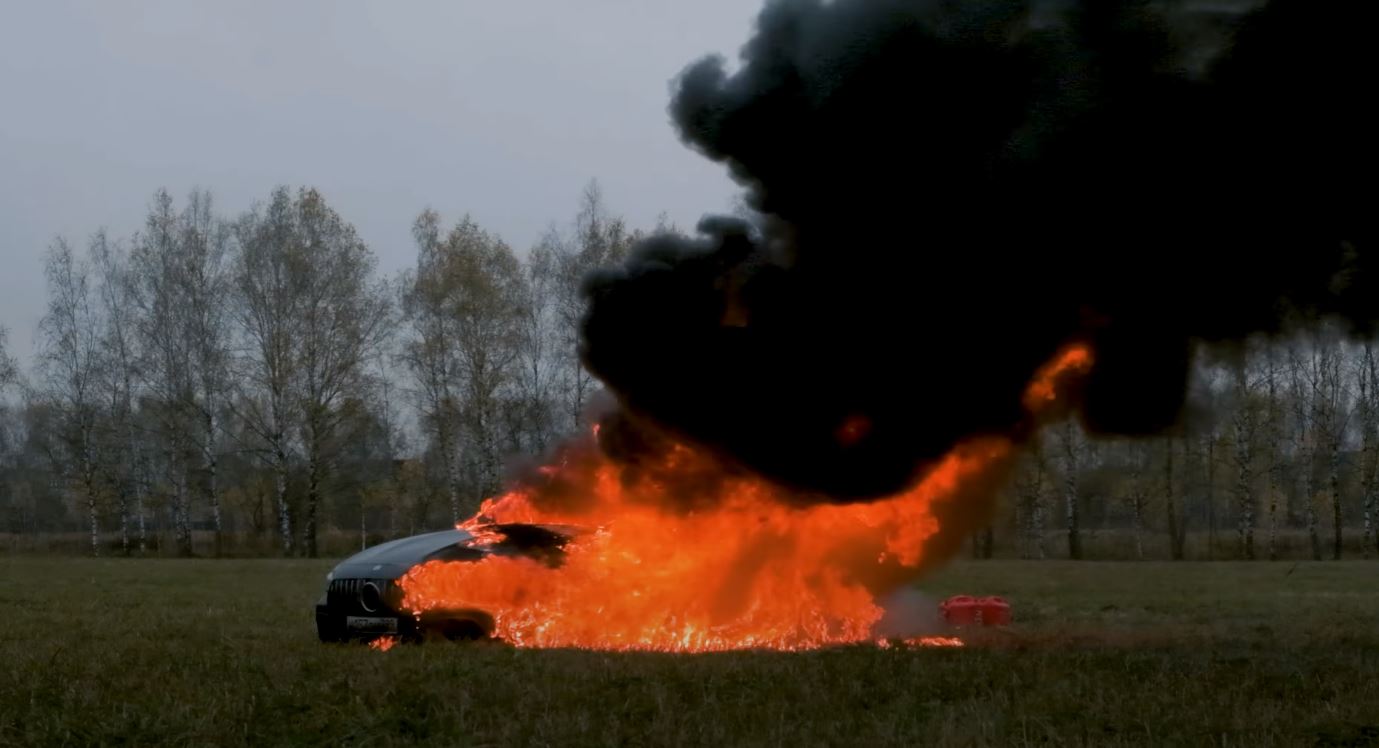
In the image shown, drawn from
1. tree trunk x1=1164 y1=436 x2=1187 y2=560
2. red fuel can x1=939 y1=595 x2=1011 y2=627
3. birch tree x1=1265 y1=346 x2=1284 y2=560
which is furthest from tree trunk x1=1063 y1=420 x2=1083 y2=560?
red fuel can x1=939 y1=595 x2=1011 y2=627

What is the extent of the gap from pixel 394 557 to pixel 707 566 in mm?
3208

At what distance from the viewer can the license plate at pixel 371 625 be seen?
1071 cm

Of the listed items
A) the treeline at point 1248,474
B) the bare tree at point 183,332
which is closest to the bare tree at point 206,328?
the bare tree at point 183,332

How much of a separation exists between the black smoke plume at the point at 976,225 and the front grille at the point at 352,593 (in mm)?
3140

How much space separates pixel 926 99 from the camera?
11242 mm

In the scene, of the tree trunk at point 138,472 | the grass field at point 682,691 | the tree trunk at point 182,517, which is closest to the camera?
the grass field at point 682,691

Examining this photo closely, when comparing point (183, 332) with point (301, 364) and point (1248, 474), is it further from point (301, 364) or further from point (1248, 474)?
point (1248, 474)

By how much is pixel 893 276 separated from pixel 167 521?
231 ft

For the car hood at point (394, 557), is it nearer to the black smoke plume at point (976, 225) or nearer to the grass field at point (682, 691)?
the grass field at point (682, 691)

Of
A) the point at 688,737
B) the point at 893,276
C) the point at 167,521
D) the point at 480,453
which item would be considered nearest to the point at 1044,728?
the point at 688,737

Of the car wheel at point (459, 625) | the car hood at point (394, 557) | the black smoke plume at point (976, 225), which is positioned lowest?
the car wheel at point (459, 625)

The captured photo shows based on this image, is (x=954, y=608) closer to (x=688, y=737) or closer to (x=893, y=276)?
(x=893, y=276)

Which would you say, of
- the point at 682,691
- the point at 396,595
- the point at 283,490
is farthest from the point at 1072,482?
the point at 682,691

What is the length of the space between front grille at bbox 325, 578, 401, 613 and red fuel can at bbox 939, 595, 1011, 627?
6.80 metres
